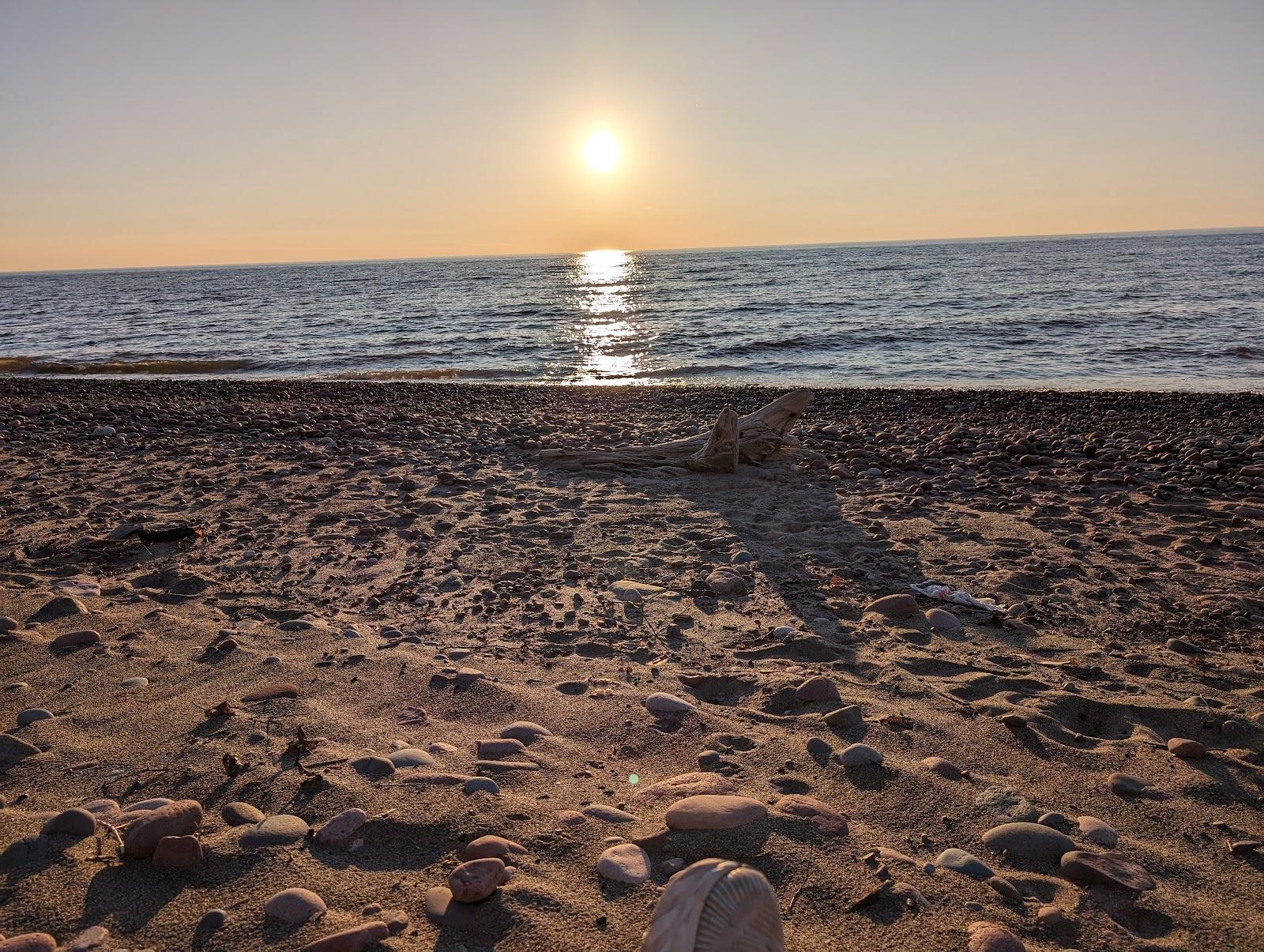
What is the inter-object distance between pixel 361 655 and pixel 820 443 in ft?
20.6

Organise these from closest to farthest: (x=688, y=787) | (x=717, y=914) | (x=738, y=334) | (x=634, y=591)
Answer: (x=717, y=914)
(x=688, y=787)
(x=634, y=591)
(x=738, y=334)

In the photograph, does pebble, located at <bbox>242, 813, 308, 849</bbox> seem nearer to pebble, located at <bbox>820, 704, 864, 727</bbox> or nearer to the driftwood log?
pebble, located at <bbox>820, 704, 864, 727</bbox>

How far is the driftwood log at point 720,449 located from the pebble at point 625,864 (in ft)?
17.1

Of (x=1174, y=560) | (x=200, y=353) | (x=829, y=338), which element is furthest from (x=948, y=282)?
(x=1174, y=560)

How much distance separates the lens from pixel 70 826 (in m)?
2.18

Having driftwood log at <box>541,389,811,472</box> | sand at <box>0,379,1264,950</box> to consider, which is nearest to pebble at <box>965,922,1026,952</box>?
sand at <box>0,379,1264,950</box>

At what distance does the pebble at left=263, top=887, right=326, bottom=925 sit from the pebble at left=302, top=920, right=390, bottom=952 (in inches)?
3.9

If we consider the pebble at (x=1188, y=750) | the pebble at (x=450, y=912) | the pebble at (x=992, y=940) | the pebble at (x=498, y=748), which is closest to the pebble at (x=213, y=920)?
the pebble at (x=450, y=912)

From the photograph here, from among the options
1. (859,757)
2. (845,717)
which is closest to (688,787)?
(859,757)

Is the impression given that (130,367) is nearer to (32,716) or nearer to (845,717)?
(32,716)

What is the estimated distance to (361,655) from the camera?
358 centimetres

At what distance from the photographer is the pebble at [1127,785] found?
2570 millimetres

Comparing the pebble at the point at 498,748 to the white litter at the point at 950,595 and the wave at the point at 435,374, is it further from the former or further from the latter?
the wave at the point at 435,374

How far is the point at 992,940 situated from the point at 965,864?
32cm
